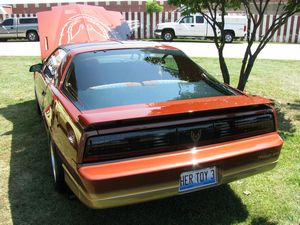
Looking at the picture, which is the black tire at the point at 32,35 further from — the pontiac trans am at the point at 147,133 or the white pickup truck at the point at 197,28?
the pontiac trans am at the point at 147,133

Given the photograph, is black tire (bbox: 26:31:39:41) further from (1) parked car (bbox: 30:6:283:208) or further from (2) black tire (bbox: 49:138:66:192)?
(2) black tire (bbox: 49:138:66:192)

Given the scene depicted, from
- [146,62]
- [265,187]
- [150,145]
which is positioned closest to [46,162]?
[146,62]

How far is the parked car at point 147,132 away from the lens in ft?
9.02

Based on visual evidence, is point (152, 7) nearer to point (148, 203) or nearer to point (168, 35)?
point (168, 35)

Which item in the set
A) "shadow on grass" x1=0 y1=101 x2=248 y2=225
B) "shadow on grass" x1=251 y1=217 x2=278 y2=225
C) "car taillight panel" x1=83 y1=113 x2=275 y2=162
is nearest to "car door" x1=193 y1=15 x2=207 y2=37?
"shadow on grass" x1=0 y1=101 x2=248 y2=225

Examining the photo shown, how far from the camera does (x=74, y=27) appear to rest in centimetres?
898

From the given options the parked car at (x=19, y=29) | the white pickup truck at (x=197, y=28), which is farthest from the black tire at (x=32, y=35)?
the white pickup truck at (x=197, y=28)

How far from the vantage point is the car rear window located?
3.39 meters

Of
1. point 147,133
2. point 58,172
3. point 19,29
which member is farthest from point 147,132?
point 19,29

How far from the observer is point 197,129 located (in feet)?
9.87

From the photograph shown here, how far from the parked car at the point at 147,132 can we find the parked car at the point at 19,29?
71.8 feet

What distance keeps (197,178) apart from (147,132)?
0.55 m

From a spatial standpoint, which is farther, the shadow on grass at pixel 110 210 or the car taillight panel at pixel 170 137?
the shadow on grass at pixel 110 210

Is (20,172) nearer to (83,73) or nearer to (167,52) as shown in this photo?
(83,73)
